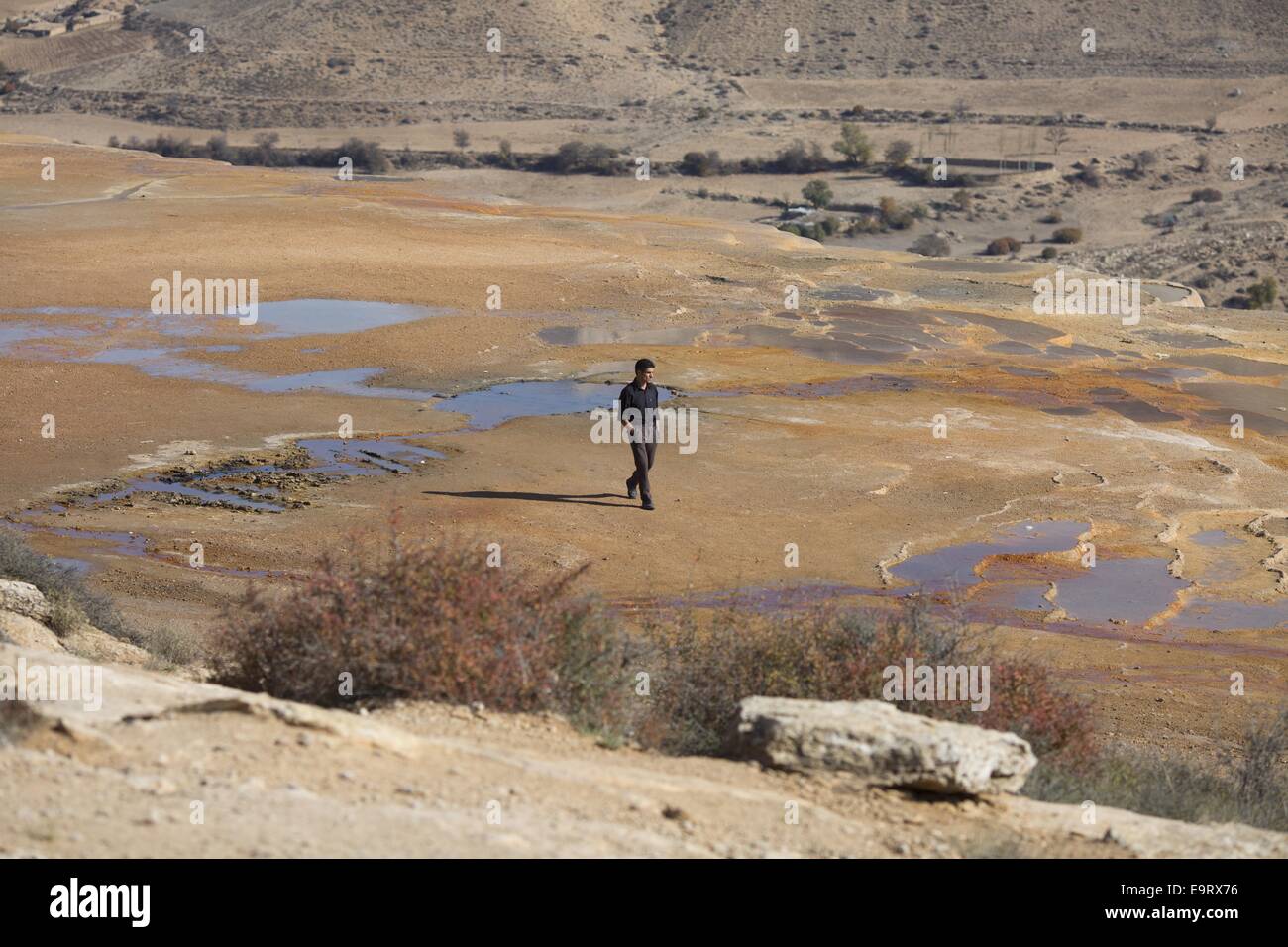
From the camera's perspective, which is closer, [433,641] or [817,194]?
[433,641]

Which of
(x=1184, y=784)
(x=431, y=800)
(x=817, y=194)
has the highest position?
(x=817, y=194)

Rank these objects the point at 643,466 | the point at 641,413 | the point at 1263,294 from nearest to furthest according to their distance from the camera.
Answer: the point at 641,413
the point at 643,466
the point at 1263,294

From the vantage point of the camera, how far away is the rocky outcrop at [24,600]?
12.2 meters

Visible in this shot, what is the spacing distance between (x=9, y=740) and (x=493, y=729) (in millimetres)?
2464

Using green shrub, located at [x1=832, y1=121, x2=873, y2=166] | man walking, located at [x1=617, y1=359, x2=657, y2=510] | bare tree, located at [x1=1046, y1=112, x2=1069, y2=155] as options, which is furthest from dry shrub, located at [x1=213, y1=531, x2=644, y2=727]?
bare tree, located at [x1=1046, y1=112, x2=1069, y2=155]

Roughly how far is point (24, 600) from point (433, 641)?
5.57 meters

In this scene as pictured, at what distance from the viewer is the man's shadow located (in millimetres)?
18625

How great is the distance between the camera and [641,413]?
1708 centimetres

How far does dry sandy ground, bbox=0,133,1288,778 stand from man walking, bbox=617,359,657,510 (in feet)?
2.97
